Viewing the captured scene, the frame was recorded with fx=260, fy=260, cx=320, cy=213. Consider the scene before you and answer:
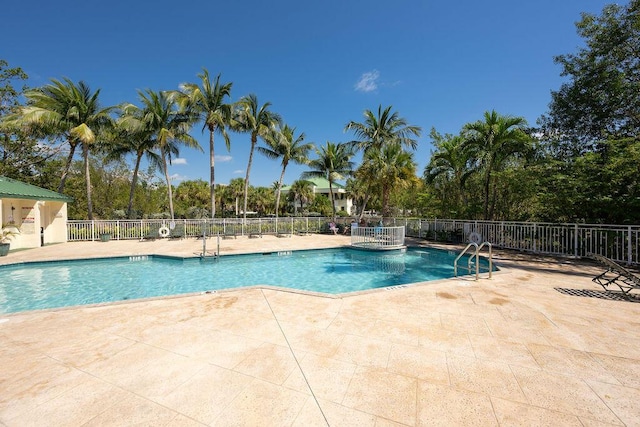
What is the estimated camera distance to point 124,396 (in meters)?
2.41

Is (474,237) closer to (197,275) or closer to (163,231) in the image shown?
(197,275)

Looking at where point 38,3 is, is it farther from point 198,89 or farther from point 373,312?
point 373,312

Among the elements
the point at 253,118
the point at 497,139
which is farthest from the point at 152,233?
the point at 497,139

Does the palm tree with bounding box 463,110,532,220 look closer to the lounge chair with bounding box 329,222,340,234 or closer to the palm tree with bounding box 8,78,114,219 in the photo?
the lounge chair with bounding box 329,222,340,234

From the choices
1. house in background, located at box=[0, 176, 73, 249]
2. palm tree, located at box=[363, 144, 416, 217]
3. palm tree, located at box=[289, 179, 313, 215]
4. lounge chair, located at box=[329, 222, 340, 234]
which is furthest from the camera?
palm tree, located at box=[289, 179, 313, 215]

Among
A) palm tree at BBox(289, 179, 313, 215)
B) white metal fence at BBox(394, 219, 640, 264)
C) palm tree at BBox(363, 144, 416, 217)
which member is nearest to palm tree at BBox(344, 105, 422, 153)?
palm tree at BBox(363, 144, 416, 217)

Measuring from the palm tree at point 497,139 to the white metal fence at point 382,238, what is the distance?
5754 millimetres

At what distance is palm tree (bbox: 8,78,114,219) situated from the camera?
15.2m

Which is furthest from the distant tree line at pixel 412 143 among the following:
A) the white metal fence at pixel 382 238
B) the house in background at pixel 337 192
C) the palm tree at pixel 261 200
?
the house in background at pixel 337 192

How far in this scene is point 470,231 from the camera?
43.6 feet

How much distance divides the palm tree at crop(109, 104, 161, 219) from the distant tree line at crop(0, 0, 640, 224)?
2.9 inches

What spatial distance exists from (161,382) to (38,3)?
1496cm

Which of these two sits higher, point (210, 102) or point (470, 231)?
point (210, 102)

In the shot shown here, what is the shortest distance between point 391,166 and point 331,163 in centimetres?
737
